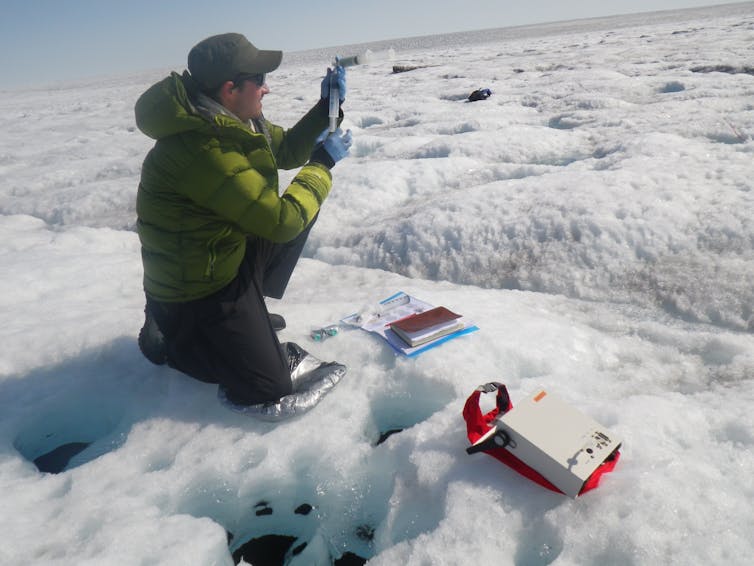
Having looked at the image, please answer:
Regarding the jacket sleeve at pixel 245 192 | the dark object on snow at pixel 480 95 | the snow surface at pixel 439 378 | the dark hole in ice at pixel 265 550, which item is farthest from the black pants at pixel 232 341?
the dark object on snow at pixel 480 95

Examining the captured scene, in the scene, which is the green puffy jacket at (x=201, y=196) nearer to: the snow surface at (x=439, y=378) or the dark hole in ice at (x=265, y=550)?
the snow surface at (x=439, y=378)

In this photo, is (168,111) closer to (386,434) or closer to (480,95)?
(386,434)

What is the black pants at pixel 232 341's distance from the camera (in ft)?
6.93

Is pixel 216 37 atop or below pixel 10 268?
atop

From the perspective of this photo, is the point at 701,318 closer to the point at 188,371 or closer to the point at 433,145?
the point at 188,371

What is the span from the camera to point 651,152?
4.62 metres

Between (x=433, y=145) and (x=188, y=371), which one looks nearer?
(x=188, y=371)

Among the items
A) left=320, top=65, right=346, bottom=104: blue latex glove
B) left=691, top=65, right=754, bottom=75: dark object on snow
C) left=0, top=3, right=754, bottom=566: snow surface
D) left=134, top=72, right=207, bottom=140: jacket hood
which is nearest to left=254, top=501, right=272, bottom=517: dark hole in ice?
left=0, top=3, right=754, bottom=566: snow surface

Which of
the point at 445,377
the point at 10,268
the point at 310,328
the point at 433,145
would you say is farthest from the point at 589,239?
the point at 10,268

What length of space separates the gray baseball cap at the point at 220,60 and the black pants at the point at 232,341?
0.84m

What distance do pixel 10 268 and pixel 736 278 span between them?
214 inches

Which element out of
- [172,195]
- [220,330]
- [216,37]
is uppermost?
[216,37]

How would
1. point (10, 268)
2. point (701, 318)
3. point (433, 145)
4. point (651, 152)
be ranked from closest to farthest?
point (701, 318) < point (10, 268) < point (651, 152) < point (433, 145)

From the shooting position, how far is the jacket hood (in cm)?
176
